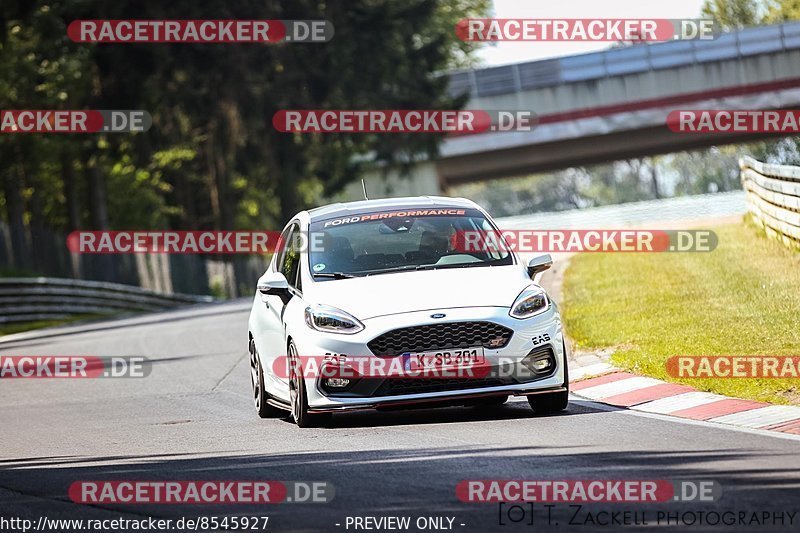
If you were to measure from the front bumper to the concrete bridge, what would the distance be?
53256 millimetres

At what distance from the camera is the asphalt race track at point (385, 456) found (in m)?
8.05

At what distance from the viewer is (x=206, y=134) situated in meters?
58.4

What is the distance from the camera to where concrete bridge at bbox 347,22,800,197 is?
63.9 meters

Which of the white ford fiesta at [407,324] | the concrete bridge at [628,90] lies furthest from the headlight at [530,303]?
the concrete bridge at [628,90]

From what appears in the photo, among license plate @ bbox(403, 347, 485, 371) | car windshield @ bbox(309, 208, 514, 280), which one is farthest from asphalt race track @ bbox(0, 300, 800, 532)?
car windshield @ bbox(309, 208, 514, 280)

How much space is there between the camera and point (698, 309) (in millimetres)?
18344

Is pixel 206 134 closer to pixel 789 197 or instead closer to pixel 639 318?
pixel 789 197

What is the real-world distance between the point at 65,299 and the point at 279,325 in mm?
32335

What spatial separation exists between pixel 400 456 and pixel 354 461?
0.30 meters

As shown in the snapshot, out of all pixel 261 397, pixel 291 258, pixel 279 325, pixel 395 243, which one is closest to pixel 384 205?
pixel 395 243

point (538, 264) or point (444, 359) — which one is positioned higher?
point (538, 264)

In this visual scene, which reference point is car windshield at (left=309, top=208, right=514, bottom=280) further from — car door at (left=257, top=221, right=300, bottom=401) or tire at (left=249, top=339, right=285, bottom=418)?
tire at (left=249, top=339, right=285, bottom=418)

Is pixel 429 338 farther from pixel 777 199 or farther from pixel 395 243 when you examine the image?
pixel 777 199

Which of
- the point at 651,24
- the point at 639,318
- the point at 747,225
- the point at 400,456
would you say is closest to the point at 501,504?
the point at 400,456
